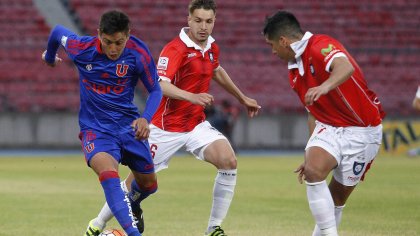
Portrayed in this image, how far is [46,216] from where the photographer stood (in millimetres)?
11789

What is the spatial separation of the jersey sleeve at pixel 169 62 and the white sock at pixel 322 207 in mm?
2335

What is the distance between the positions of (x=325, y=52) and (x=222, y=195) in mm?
2343

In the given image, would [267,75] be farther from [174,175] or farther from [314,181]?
[314,181]

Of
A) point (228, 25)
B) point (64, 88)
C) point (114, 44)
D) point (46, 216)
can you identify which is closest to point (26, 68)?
point (64, 88)

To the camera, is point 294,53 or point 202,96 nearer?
point 294,53

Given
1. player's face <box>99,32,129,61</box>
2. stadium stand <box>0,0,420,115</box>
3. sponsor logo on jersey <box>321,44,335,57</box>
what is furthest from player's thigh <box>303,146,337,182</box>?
stadium stand <box>0,0,420,115</box>

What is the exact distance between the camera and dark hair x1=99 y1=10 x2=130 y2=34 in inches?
308

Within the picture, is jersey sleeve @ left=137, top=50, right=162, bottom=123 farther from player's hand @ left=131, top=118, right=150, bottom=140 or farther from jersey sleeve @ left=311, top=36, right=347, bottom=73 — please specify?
jersey sleeve @ left=311, top=36, right=347, bottom=73

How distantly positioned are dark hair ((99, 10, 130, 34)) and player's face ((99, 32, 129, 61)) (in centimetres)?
4

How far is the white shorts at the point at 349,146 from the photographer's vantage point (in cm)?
815

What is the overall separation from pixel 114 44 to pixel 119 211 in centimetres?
141

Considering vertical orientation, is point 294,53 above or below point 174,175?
above

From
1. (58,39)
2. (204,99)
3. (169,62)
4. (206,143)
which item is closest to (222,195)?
(206,143)

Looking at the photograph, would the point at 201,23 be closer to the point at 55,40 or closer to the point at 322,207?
the point at 55,40
